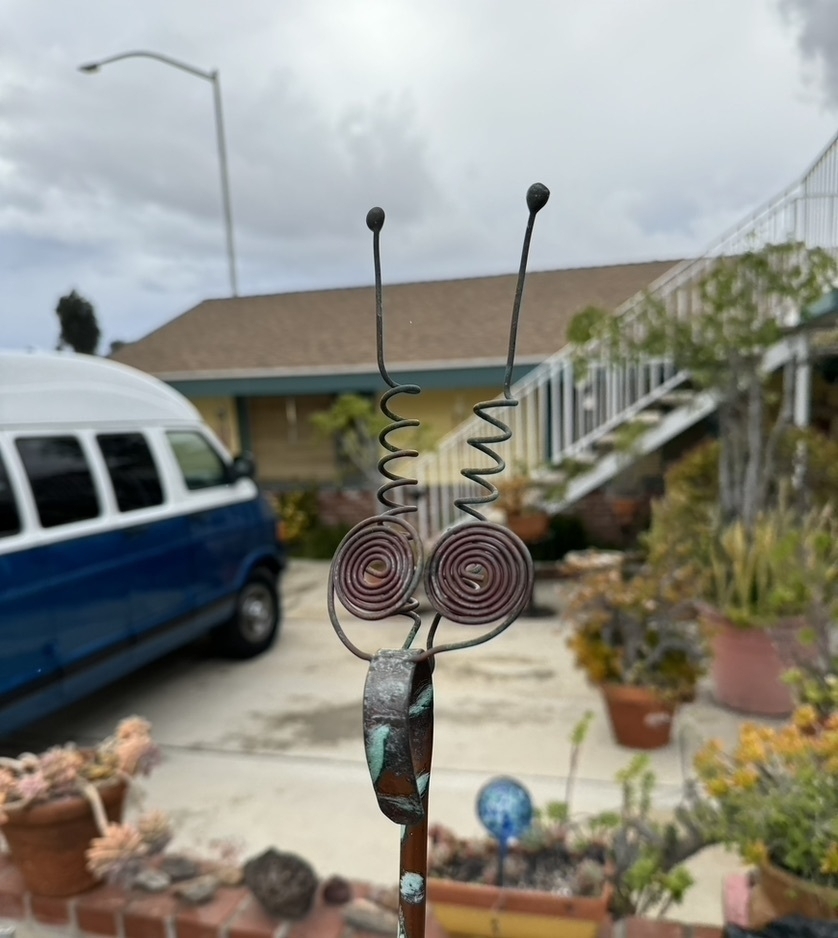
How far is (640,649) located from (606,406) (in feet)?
13.6

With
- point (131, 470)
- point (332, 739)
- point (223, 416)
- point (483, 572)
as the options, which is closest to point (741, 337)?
point (332, 739)

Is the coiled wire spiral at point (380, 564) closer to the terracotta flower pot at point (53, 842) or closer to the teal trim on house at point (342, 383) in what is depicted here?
the terracotta flower pot at point (53, 842)

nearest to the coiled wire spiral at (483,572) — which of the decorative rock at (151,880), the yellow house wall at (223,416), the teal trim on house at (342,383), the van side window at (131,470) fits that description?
the decorative rock at (151,880)

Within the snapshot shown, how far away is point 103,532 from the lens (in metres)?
3.68

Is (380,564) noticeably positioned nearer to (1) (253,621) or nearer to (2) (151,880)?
(2) (151,880)

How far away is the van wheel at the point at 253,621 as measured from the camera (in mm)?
5082

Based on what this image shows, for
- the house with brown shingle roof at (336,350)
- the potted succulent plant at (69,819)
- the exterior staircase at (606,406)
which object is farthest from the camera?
the house with brown shingle roof at (336,350)

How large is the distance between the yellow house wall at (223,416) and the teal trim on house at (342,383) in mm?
548

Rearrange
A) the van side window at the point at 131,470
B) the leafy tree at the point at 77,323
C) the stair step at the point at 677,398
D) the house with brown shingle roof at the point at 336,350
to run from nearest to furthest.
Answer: the leafy tree at the point at 77,323 → the van side window at the point at 131,470 → the stair step at the point at 677,398 → the house with brown shingle roof at the point at 336,350

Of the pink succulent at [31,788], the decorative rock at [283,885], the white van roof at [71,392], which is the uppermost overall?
the white van roof at [71,392]

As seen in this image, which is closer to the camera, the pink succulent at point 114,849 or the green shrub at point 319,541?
the pink succulent at point 114,849

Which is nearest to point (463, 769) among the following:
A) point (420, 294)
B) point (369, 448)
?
point (369, 448)

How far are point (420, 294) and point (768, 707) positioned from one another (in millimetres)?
8241

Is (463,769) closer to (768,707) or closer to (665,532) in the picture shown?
(768,707)
